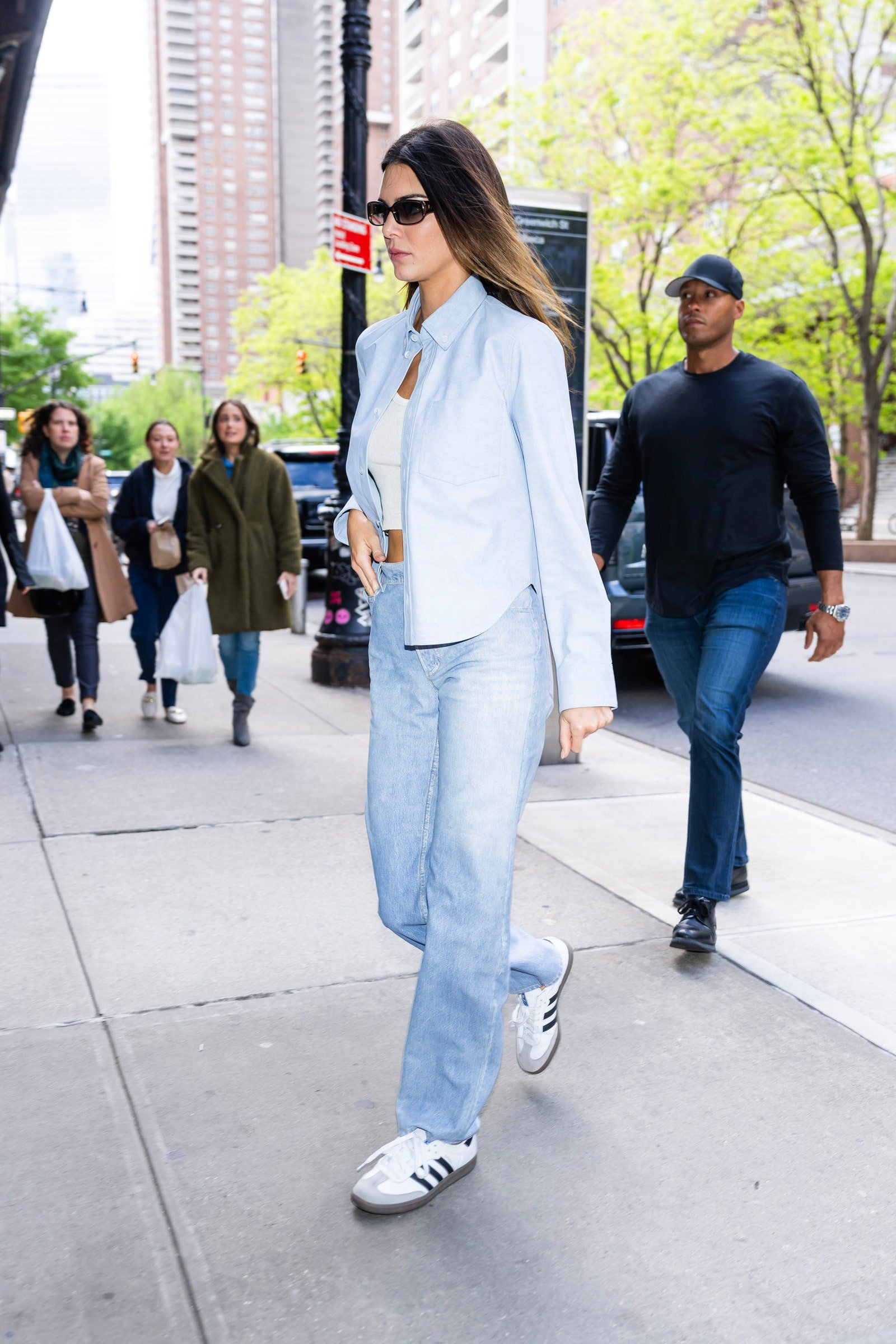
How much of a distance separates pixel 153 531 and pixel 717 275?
433 cm

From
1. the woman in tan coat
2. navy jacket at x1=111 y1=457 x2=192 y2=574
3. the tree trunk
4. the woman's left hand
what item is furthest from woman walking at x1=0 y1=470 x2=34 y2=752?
the tree trunk

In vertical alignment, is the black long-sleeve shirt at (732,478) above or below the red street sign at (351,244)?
below

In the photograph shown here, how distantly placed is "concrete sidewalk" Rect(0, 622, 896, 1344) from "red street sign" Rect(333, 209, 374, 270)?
4986 mm

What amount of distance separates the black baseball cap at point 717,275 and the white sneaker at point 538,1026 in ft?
7.58

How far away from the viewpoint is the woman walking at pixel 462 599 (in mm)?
2346

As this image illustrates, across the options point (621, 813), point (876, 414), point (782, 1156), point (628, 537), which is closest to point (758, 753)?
point (621, 813)

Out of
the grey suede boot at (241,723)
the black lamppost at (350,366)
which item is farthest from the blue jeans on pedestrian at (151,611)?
the black lamppost at (350,366)

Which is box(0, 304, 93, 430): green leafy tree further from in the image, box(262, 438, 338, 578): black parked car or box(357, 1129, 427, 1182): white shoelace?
box(357, 1129, 427, 1182): white shoelace

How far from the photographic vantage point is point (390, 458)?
8.16 feet

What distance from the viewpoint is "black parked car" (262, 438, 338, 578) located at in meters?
16.6

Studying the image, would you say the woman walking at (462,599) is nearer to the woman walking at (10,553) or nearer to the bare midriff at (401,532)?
the bare midriff at (401,532)

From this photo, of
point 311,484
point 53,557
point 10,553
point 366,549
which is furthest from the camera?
point 311,484

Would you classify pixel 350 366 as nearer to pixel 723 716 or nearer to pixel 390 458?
pixel 723 716

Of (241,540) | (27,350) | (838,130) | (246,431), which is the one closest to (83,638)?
(241,540)
